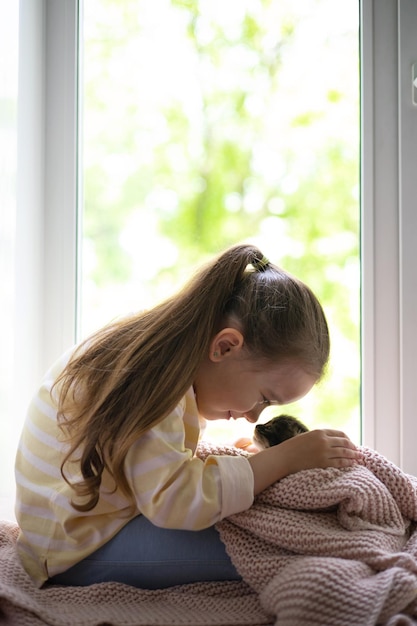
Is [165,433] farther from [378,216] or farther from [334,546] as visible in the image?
[378,216]

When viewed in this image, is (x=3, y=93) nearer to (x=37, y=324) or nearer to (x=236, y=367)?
(x=37, y=324)

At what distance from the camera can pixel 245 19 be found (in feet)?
4.91

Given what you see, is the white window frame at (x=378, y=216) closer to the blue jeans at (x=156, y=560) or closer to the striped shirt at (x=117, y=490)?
the striped shirt at (x=117, y=490)

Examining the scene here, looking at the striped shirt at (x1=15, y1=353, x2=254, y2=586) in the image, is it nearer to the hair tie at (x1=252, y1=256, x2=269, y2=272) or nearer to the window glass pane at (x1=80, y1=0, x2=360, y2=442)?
the hair tie at (x1=252, y1=256, x2=269, y2=272)

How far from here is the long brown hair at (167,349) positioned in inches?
39.4

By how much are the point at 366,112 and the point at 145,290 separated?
61 centimetres

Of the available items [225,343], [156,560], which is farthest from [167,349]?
[156,560]

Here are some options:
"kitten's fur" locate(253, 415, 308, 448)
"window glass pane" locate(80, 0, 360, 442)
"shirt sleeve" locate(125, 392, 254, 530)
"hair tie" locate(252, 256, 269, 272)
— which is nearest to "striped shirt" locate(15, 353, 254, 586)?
"shirt sleeve" locate(125, 392, 254, 530)

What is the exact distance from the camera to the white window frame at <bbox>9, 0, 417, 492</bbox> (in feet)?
4.63

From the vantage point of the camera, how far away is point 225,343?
1093mm

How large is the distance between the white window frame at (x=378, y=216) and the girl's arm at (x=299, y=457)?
0.41 metres

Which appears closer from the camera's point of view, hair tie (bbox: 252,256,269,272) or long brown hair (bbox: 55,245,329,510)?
long brown hair (bbox: 55,245,329,510)

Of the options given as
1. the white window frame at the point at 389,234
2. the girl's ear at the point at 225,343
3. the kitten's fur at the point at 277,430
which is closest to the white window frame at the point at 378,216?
the white window frame at the point at 389,234

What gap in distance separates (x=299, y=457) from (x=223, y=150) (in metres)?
0.74
